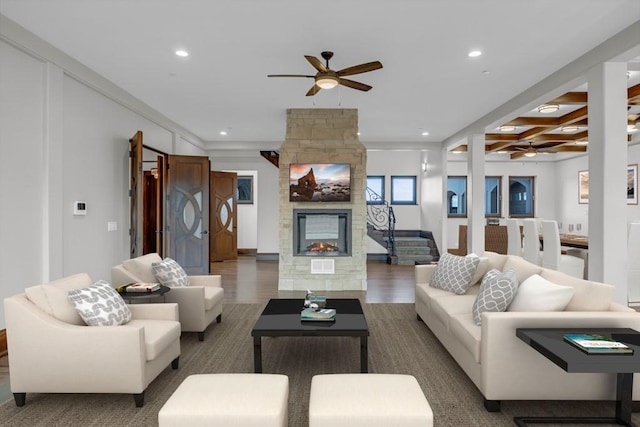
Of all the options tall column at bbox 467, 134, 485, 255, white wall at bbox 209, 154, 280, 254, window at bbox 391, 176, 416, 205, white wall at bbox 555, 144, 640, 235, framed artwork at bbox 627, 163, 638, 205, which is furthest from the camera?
window at bbox 391, 176, 416, 205

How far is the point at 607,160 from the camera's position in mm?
3822

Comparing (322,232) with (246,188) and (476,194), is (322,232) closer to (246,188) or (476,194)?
(476,194)

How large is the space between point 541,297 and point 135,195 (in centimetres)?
538

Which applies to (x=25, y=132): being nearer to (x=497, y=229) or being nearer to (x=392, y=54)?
(x=392, y=54)

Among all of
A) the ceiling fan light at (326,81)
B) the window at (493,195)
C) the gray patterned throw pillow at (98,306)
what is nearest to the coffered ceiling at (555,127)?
the window at (493,195)

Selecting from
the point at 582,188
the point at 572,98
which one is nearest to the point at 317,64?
the point at 572,98

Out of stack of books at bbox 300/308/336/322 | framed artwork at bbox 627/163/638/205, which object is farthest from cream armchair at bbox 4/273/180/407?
framed artwork at bbox 627/163/638/205

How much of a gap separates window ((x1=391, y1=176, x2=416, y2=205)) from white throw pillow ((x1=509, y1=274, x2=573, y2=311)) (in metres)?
8.61

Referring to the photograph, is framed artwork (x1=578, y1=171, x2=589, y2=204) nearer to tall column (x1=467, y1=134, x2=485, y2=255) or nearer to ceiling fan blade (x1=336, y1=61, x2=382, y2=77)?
tall column (x1=467, y1=134, x2=485, y2=255)

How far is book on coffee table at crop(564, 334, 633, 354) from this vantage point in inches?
79.3

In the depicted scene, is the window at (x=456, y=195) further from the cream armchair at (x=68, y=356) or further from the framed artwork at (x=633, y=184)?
the cream armchair at (x=68, y=356)

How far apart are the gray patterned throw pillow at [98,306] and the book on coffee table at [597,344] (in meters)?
3.01

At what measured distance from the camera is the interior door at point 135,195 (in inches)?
218

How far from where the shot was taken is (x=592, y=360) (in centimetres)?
194
